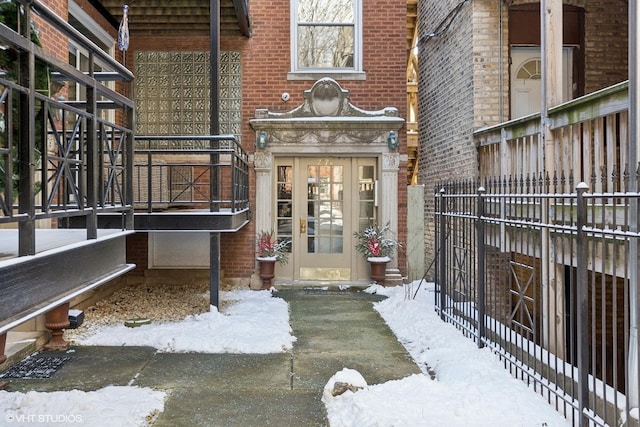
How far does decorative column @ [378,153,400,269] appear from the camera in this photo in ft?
31.7

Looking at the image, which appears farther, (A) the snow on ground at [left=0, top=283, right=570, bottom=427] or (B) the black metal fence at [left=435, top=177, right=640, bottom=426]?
(A) the snow on ground at [left=0, top=283, right=570, bottom=427]

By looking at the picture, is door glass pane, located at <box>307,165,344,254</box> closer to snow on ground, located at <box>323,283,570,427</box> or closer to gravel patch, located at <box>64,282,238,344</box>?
gravel patch, located at <box>64,282,238,344</box>

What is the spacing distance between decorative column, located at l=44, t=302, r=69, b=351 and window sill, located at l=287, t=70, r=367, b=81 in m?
5.84

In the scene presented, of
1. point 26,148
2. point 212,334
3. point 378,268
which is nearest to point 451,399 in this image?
point 212,334

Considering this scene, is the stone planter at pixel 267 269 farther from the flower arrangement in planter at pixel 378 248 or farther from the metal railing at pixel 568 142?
the metal railing at pixel 568 142

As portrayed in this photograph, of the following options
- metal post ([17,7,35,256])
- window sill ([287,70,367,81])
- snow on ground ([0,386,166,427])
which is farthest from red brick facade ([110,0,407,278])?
metal post ([17,7,35,256])

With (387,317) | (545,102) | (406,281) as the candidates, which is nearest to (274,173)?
(406,281)

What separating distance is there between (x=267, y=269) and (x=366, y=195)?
2364 millimetres

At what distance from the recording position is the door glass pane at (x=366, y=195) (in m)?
10.0

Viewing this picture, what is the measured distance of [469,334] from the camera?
5.88m

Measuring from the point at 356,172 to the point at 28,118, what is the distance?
8072mm

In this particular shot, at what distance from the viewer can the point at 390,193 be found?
971cm

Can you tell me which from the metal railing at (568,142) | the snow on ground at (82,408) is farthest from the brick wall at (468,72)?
the snow on ground at (82,408)

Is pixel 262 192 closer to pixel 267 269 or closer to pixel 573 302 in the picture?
pixel 267 269
